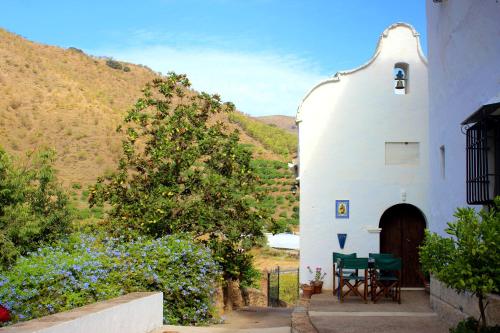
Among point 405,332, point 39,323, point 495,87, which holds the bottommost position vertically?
point 405,332

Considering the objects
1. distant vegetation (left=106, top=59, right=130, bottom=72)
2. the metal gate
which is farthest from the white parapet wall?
distant vegetation (left=106, top=59, right=130, bottom=72)

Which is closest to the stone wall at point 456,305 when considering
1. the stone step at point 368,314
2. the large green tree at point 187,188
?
the stone step at point 368,314

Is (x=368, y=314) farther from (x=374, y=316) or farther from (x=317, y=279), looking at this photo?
(x=317, y=279)

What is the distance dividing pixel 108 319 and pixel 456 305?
533 cm

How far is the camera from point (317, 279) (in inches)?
633

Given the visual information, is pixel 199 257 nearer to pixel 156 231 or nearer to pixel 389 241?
pixel 156 231

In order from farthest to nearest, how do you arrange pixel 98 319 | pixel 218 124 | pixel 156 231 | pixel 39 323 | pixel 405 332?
pixel 218 124
pixel 156 231
pixel 405 332
pixel 98 319
pixel 39 323

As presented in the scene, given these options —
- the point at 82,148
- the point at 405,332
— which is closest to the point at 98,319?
the point at 405,332

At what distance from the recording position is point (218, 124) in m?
17.9

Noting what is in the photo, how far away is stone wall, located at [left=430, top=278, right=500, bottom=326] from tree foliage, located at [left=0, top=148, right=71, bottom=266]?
378 inches

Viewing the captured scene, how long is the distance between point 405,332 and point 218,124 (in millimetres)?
9541

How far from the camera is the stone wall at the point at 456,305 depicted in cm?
779

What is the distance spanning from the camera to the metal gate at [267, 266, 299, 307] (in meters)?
22.1

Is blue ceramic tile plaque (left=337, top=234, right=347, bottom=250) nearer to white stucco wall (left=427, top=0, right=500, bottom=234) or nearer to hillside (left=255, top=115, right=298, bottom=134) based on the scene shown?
white stucco wall (left=427, top=0, right=500, bottom=234)
